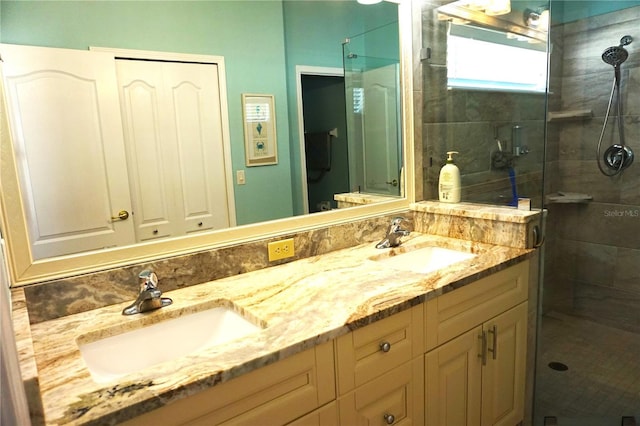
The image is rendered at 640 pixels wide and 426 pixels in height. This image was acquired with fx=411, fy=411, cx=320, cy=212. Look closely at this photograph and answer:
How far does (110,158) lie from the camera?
1310 mm

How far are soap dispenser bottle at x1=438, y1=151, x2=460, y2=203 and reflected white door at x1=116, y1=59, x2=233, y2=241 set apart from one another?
44.0 inches

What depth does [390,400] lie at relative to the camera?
50.0 inches

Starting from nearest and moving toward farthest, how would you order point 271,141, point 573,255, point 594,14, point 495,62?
1. point 271,141
2. point 495,62
3. point 594,14
4. point 573,255

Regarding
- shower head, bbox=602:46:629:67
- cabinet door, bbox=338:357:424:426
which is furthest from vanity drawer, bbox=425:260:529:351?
shower head, bbox=602:46:629:67

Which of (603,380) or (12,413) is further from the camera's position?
(603,380)

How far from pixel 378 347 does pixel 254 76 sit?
1104 millimetres

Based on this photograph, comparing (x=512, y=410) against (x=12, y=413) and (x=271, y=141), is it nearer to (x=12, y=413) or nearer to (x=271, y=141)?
(x=271, y=141)

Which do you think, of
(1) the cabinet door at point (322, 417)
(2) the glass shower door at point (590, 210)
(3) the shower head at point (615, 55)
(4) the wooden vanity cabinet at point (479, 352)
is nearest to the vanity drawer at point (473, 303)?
(4) the wooden vanity cabinet at point (479, 352)

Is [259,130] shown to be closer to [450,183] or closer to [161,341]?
[161,341]

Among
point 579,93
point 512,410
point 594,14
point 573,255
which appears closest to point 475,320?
point 512,410

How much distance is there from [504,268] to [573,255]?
1.60m

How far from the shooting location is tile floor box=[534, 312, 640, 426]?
198 centimetres

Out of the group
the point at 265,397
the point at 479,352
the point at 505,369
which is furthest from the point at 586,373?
the point at 265,397

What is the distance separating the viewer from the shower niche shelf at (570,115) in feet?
8.79
